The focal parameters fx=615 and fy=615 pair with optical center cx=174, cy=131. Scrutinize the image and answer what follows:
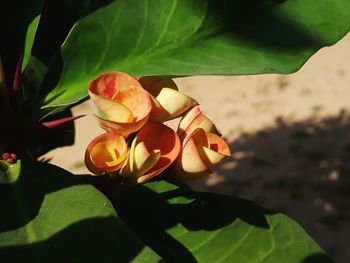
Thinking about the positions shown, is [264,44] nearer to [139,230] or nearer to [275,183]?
[139,230]

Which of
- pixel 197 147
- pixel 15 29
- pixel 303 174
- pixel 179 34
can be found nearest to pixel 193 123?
pixel 197 147

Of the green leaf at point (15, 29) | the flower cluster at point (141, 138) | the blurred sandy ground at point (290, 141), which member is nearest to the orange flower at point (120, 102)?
the flower cluster at point (141, 138)

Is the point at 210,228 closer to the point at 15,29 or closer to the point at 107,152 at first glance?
the point at 107,152

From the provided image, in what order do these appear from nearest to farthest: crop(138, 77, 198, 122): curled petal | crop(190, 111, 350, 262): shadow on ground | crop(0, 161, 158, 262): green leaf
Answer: crop(0, 161, 158, 262): green leaf < crop(138, 77, 198, 122): curled petal < crop(190, 111, 350, 262): shadow on ground

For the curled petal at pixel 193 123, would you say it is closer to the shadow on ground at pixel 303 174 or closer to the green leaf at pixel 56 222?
the green leaf at pixel 56 222

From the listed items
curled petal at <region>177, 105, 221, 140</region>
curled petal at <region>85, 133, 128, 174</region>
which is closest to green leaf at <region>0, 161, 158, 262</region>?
curled petal at <region>85, 133, 128, 174</region>

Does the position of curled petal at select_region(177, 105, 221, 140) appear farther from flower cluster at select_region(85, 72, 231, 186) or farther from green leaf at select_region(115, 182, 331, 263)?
green leaf at select_region(115, 182, 331, 263)
